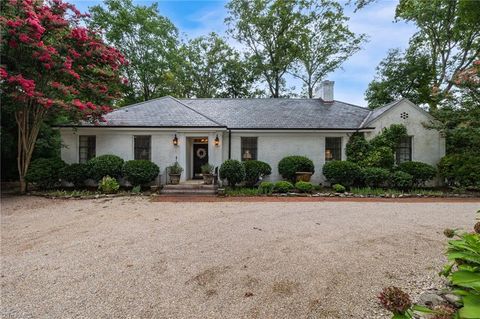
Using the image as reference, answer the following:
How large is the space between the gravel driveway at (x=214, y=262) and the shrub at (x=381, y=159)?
4.44m

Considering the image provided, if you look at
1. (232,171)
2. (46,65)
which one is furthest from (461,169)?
(46,65)

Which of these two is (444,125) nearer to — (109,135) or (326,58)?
(326,58)

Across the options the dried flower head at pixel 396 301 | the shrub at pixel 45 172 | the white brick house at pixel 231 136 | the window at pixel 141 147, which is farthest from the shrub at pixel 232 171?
the dried flower head at pixel 396 301

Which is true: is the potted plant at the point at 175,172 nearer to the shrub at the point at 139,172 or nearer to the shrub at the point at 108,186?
the shrub at the point at 139,172

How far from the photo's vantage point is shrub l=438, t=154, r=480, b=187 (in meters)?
9.95

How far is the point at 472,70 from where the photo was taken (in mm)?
9539

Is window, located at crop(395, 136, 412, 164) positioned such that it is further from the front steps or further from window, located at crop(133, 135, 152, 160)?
window, located at crop(133, 135, 152, 160)

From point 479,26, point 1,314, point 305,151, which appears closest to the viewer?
point 1,314

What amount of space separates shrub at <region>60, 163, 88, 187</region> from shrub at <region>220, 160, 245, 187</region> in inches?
241

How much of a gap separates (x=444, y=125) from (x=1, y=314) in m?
15.0

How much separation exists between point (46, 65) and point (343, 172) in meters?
12.6

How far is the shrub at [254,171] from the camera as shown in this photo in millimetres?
10750

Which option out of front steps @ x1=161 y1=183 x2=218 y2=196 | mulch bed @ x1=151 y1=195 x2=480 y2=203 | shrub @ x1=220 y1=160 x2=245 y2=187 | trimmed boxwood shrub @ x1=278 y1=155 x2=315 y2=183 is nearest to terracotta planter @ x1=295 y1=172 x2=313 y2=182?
trimmed boxwood shrub @ x1=278 y1=155 x2=315 y2=183

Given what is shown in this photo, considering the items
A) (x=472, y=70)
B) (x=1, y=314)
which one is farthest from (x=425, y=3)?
(x=1, y=314)
